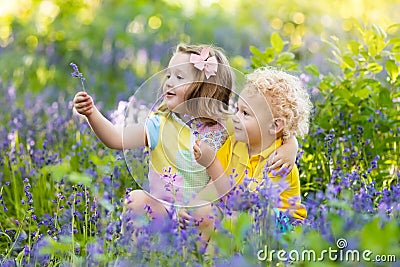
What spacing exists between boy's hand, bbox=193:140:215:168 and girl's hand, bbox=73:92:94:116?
0.41m

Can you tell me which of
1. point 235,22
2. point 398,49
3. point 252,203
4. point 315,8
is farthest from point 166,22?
point 252,203

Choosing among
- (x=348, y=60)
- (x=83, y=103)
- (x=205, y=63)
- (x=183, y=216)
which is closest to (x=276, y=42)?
(x=348, y=60)

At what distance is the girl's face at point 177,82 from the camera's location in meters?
2.62

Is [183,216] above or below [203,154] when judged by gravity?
below

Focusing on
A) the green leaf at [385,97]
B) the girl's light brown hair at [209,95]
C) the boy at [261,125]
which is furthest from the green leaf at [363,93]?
the girl's light brown hair at [209,95]

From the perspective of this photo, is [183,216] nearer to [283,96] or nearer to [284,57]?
[283,96]

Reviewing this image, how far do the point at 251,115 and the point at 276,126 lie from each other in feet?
0.40

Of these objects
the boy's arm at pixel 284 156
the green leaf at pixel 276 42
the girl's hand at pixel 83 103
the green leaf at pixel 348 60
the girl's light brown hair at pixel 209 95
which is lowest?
the boy's arm at pixel 284 156

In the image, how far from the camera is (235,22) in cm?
698

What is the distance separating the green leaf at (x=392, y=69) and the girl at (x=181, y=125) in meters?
0.86

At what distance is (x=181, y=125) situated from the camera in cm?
269

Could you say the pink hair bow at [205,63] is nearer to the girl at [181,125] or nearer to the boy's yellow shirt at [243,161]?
the girl at [181,125]

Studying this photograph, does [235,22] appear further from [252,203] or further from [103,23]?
[252,203]

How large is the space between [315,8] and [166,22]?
2434 mm
